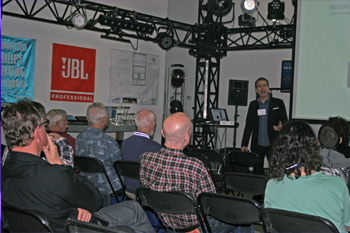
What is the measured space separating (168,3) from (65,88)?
12.8ft

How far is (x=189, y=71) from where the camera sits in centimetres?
973

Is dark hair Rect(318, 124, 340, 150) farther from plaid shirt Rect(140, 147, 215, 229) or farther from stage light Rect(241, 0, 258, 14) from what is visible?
stage light Rect(241, 0, 258, 14)

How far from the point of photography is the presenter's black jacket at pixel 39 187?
1.57 m

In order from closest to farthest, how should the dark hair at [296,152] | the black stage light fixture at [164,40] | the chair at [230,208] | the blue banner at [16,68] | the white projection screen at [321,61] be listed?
1. the dark hair at [296,152]
2. the chair at [230,208]
3. the white projection screen at [321,61]
4. the blue banner at [16,68]
5. the black stage light fixture at [164,40]

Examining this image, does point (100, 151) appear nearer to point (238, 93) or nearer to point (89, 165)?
point (89, 165)

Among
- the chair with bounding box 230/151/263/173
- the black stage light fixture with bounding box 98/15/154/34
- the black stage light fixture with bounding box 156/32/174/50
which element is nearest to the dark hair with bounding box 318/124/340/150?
the chair with bounding box 230/151/263/173

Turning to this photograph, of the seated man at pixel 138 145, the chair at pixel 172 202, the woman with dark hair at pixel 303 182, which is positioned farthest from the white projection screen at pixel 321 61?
the chair at pixel 172 202

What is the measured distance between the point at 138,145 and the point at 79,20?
4357 millimetres

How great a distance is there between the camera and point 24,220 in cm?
152

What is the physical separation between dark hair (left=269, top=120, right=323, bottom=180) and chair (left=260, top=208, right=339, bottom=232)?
0.68 ft

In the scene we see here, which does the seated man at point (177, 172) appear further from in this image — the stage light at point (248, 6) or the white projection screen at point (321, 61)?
the stage light at point (248, 6)

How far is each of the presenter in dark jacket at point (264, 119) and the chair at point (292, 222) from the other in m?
3.23

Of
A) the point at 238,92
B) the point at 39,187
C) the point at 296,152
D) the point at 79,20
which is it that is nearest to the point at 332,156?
the point at 296,152

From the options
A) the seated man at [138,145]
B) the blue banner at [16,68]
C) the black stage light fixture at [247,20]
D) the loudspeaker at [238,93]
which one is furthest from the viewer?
Answer: the loudspeaker at [238,93]
